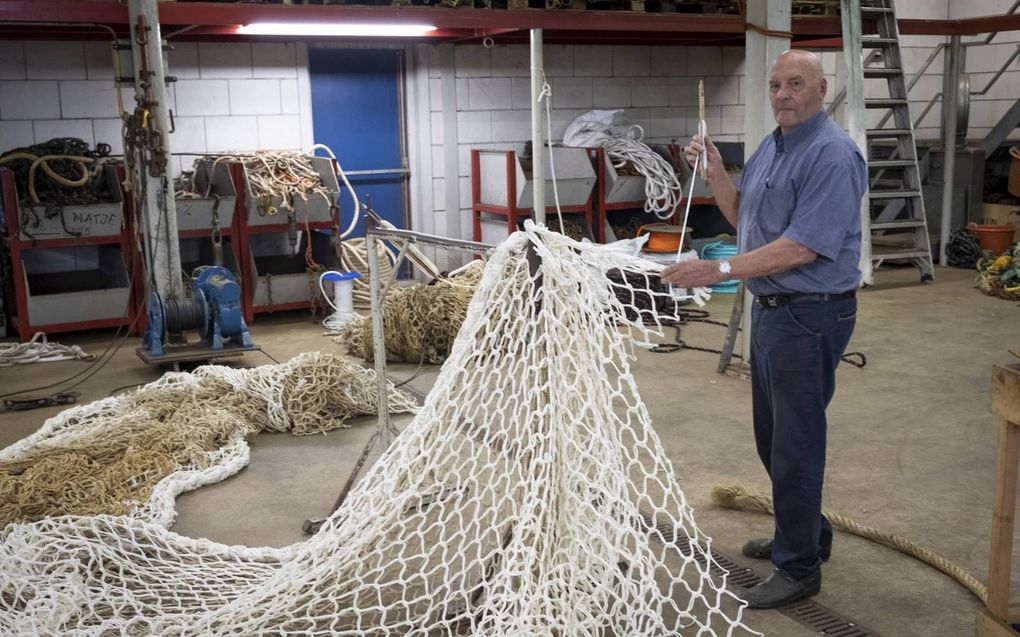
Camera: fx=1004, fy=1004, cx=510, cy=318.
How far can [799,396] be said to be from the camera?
10.5ft

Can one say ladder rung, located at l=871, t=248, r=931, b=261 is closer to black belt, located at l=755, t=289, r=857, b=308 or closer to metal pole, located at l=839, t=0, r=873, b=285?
metal pole, located at l=839, t=0, r=873, b=285

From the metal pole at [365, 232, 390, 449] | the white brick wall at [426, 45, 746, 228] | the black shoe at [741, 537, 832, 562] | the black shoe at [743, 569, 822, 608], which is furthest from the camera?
the white brick wall at [426, 45, 746, 228]

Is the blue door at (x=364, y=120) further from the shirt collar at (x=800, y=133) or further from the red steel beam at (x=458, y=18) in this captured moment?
the shirt collar at (x=800, y=133)

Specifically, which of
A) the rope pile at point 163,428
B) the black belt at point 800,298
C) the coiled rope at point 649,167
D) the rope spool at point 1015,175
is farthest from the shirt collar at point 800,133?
the rope spool at point 1015,175

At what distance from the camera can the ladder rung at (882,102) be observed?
912 centimetres

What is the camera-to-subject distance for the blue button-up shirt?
3084mm

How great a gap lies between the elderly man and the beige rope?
1.86 feet

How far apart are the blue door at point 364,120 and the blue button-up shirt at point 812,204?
6.57 meters

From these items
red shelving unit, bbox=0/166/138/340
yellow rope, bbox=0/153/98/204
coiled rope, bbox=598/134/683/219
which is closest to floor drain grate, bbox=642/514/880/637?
red shelving unit, bbox=0/166/138/340

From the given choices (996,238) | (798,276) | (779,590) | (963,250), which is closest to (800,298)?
(798,276)

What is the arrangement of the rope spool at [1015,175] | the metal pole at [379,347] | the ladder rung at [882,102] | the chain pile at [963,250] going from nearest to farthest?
the metal pole at [379,347] → the ladder rung at [882,102] → the chain pile at [963,250] → the rope spool at [1015,175]

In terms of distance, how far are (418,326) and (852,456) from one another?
10.2ft

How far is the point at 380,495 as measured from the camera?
10.1 ft

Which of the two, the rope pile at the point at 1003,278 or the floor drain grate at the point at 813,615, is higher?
the rope pile at the point at 1003,278
